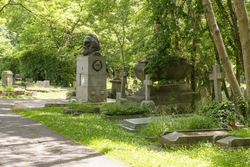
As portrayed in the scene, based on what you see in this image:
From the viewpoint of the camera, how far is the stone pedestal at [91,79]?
56.9 ft

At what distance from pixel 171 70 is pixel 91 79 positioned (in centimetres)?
585

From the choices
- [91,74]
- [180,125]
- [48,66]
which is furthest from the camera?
[48,66]

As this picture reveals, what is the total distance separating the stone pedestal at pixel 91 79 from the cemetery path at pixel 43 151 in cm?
780

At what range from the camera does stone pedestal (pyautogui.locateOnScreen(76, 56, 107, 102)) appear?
17.3 m

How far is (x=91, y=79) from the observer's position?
57.2 feet

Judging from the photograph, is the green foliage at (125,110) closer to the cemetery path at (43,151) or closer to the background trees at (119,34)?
the background trees at (119,34)

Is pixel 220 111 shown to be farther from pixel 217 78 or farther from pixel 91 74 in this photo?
pixel 91 74

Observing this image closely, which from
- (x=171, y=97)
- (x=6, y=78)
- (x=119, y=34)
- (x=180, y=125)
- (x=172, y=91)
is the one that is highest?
(x=119, y=34)

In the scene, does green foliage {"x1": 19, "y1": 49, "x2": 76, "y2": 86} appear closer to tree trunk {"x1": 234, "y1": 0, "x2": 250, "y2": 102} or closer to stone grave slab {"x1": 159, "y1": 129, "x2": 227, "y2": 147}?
stone grave slab {"x1": 159, "y1": 129, "x2": 227, "y2": 147}

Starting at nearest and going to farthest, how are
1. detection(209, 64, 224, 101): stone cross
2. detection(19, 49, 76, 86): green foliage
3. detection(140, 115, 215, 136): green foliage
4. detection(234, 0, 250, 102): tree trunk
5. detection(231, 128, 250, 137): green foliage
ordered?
detection(234, 0, 250, 102): tree trunk
detection(231, 128, 250, 137): green foliage
detection(140, 115, 215, 136): green foliage
detection(209, 64, 224, 101): stone cross
detection(19, 49, 76, 86): green foliage

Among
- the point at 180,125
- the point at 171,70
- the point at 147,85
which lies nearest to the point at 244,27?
the point at 180,125

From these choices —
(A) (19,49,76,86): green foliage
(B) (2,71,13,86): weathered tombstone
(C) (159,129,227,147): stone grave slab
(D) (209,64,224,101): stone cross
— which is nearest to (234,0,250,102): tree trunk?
(C) (159,129,227,147): stone grave slab

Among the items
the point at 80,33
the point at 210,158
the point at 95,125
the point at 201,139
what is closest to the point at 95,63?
the point at 95,125

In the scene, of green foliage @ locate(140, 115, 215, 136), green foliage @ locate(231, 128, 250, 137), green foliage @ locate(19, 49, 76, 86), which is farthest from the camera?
green foliage @ locate(19, 49, 76, 86)
